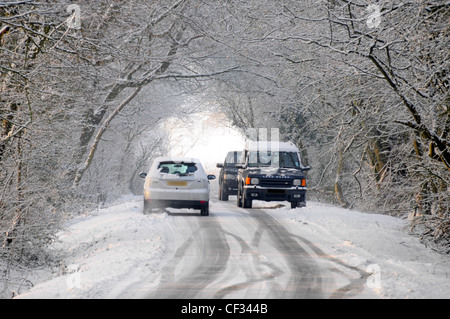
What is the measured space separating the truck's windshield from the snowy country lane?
5.76 m

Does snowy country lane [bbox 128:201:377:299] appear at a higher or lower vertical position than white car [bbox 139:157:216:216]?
lower

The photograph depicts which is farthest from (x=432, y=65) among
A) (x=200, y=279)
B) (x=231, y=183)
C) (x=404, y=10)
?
(x=231, y=183)

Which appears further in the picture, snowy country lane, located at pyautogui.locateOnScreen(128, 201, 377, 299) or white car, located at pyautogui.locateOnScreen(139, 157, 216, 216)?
white car, located at pyautogui.locateOnScreen(139, 157, 216, 216)

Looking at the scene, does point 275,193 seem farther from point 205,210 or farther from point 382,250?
point 382,250

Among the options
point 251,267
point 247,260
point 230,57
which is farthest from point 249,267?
point 230,57

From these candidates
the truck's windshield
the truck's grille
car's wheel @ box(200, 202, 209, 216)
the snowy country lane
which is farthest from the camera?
the truck's windshield

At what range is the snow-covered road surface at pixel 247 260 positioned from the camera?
24.7 feet

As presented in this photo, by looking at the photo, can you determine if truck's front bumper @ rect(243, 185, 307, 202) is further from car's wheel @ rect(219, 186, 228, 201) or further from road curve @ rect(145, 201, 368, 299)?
car's wheel @ rect(219, 186, 228, 201)

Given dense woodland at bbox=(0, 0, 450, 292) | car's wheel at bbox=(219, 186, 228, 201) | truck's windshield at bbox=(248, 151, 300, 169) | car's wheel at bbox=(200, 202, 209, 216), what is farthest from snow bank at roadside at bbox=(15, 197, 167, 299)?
car's wheel at bbox=(219, 186, 228, 201)

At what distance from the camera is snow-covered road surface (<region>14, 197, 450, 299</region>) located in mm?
7520

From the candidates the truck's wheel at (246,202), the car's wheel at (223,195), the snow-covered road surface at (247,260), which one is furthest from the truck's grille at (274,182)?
the car's wheel at (223,195)

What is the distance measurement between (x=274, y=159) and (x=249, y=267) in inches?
446
